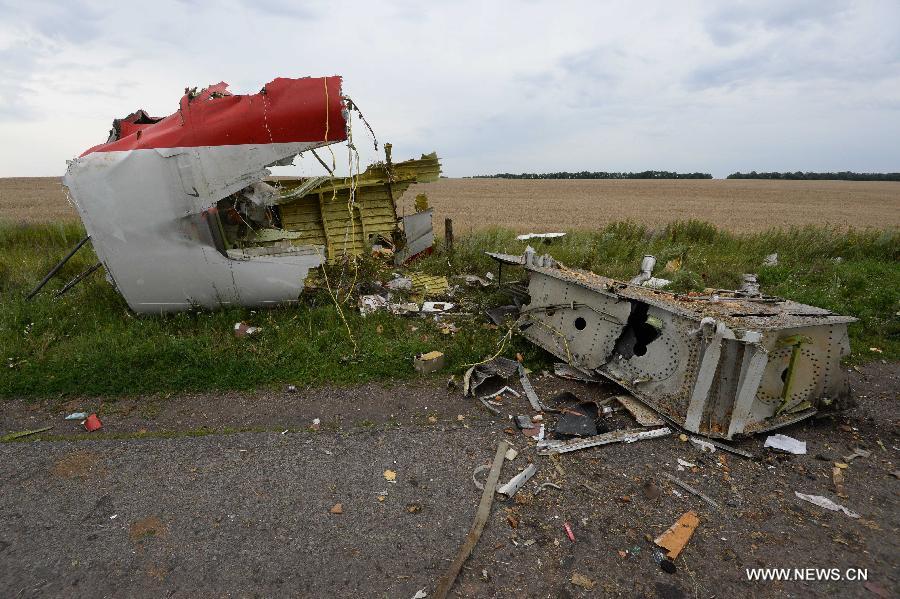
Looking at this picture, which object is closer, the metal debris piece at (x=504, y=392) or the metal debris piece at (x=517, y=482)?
the metal debris piece at (x=517, y=482)

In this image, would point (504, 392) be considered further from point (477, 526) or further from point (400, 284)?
point (400, 284)

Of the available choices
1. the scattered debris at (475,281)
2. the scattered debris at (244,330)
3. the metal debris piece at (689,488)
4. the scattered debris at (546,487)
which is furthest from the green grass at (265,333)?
the metal debris piece at (689,488)

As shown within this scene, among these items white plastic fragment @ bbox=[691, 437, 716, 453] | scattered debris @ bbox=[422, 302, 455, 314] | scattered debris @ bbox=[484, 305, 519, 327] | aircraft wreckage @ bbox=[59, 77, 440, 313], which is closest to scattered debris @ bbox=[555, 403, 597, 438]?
white plastic fragment @ bbox=[691, 437, 716, 453]

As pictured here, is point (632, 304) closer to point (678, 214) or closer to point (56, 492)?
point (56, 492)

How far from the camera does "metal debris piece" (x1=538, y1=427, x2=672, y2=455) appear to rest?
3.97 meters

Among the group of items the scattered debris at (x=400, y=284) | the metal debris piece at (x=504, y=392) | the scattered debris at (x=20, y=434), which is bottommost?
the metal debris piece at (x=504, y=392)

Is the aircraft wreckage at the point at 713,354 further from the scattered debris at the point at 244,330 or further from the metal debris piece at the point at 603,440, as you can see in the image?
the scattered debris at the point at 244,330

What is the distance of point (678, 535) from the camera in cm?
308

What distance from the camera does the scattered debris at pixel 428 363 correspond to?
5.30 metres

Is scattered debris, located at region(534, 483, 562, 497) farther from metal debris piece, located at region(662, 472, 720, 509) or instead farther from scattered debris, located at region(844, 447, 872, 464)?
scattered debris, located at region(844, 447, 872, 464)

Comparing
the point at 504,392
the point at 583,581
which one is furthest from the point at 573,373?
the point at 583,581

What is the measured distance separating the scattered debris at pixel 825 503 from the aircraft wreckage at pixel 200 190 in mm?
5635

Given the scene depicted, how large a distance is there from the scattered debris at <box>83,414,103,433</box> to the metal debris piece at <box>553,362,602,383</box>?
15.1ft

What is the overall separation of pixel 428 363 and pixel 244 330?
8.32ft
